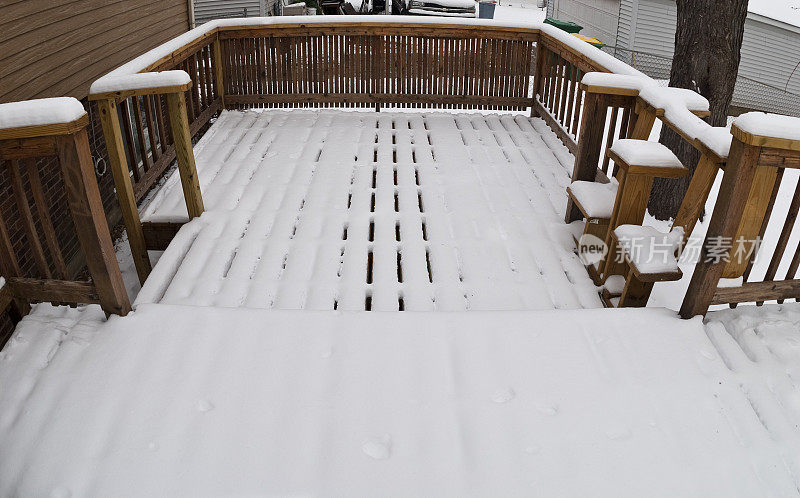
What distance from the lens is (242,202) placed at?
13.7 ft

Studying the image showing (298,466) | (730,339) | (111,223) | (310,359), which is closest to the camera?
(298,466)

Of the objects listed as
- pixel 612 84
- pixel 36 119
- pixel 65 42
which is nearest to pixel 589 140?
pixel 612 84

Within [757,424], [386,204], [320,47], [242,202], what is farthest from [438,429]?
[320,47]

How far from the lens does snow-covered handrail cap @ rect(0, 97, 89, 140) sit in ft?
7.32

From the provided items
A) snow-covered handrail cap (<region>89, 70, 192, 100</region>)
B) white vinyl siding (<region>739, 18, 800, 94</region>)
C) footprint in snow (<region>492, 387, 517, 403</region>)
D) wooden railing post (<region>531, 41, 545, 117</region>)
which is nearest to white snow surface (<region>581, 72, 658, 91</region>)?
footprint in snow (<region>492, 387, 517, 403</region>)

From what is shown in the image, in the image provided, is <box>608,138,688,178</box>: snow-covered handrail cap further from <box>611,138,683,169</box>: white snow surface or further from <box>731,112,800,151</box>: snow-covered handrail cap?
<box>731,112,800,151</box>: snow-covered handrail cap

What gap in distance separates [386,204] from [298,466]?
8.04 feet

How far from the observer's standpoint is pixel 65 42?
4.69m

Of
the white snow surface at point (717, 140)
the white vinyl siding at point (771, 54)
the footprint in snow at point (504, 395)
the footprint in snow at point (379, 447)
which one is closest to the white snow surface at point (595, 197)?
the white snow surface at point (717, 140)

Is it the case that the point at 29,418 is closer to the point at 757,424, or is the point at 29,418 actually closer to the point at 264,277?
the point at 264,277

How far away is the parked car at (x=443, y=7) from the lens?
16.6 metres

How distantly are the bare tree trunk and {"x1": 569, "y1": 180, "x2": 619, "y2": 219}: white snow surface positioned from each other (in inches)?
101

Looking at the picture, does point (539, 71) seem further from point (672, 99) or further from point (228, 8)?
point (228, 8)

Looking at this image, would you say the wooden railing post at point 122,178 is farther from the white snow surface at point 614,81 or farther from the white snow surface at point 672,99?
the white snow surface at point 672,99
